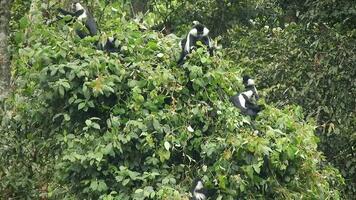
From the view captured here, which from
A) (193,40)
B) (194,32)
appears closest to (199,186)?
(193,40)

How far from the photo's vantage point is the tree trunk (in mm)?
5059

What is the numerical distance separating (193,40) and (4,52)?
1648mm

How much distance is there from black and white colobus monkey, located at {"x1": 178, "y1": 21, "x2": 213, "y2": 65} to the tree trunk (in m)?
1.54

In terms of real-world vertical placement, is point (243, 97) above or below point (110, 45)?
below

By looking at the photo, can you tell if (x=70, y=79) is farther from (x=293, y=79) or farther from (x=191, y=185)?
(x=293, y=79)

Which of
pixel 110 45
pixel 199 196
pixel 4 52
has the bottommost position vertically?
pixel 199 196

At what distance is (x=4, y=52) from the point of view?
201 inches

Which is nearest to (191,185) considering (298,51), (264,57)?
(298,51)

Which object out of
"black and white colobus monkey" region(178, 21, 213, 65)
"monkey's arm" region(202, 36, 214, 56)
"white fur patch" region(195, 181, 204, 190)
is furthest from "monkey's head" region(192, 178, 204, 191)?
"monkey's arm" region(202, 36, 214, 56)

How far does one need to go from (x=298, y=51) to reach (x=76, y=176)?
10.8 feet

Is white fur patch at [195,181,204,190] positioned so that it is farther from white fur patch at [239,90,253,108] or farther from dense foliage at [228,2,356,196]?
dense foliage at [228,2,356,196]

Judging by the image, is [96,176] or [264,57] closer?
[96,176]

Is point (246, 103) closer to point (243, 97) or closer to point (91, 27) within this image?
point (243, 97)

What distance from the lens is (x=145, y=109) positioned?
12.8ft
